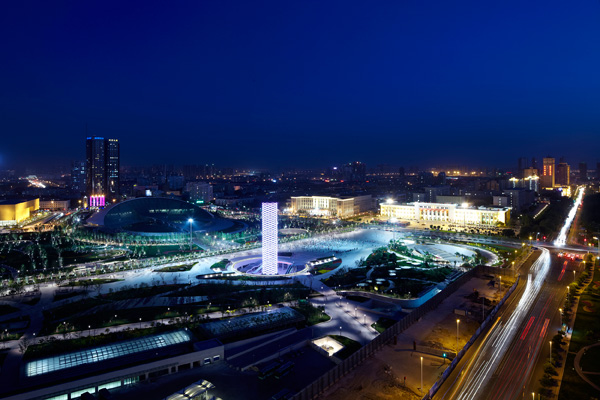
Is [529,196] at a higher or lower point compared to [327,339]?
higher

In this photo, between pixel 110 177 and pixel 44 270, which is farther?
pixel 110 177

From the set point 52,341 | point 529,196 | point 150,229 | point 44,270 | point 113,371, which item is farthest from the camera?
point 529,196

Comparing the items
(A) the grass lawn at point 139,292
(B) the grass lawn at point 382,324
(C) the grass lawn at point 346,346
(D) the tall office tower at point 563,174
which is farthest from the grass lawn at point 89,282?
(D) the tall office tower at point 563,174

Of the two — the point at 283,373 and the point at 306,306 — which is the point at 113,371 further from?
the point at 306,306

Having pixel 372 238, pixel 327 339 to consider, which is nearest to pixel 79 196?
pixel 372 238

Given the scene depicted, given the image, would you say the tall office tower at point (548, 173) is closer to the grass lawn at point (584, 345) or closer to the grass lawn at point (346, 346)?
the grass lawn at point (584, 345)
